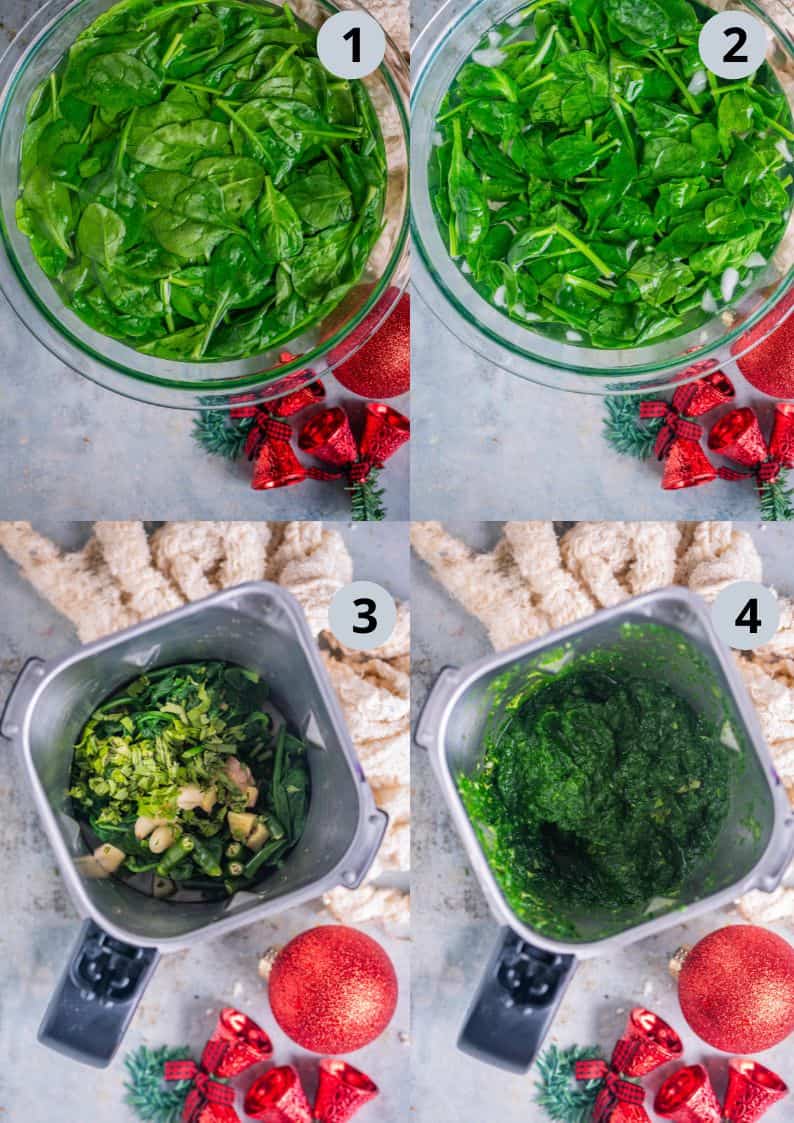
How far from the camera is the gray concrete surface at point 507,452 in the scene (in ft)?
4.08

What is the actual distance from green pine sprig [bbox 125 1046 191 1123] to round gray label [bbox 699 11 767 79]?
52.9 inches

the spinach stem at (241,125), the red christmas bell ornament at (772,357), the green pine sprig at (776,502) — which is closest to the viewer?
the spinach stem at (241,125)

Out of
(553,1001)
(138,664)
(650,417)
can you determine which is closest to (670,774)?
(553,1001)

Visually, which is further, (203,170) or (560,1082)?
(560,1082)

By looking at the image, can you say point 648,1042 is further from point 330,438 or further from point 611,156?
point 611,156

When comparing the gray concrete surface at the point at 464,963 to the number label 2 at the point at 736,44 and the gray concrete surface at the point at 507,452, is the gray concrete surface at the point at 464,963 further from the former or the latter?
the number label 2 at the point at 736,44

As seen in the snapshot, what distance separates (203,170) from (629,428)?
603 mm

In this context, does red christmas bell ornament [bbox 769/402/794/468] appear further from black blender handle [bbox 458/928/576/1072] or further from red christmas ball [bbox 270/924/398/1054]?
red christmas ball [bbox 270/924/398/1054]

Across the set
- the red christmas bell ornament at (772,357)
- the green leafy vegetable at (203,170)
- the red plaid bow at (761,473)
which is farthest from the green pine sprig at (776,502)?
the green leafy vegetable at (203,170)

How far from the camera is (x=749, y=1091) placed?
1.24 m

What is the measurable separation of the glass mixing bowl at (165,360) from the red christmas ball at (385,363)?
7 centimetres

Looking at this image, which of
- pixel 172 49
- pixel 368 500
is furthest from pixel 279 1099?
pixel 172 49

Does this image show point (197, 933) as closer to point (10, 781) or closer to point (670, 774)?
point (10, 781)

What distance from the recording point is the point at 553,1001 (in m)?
1.24
